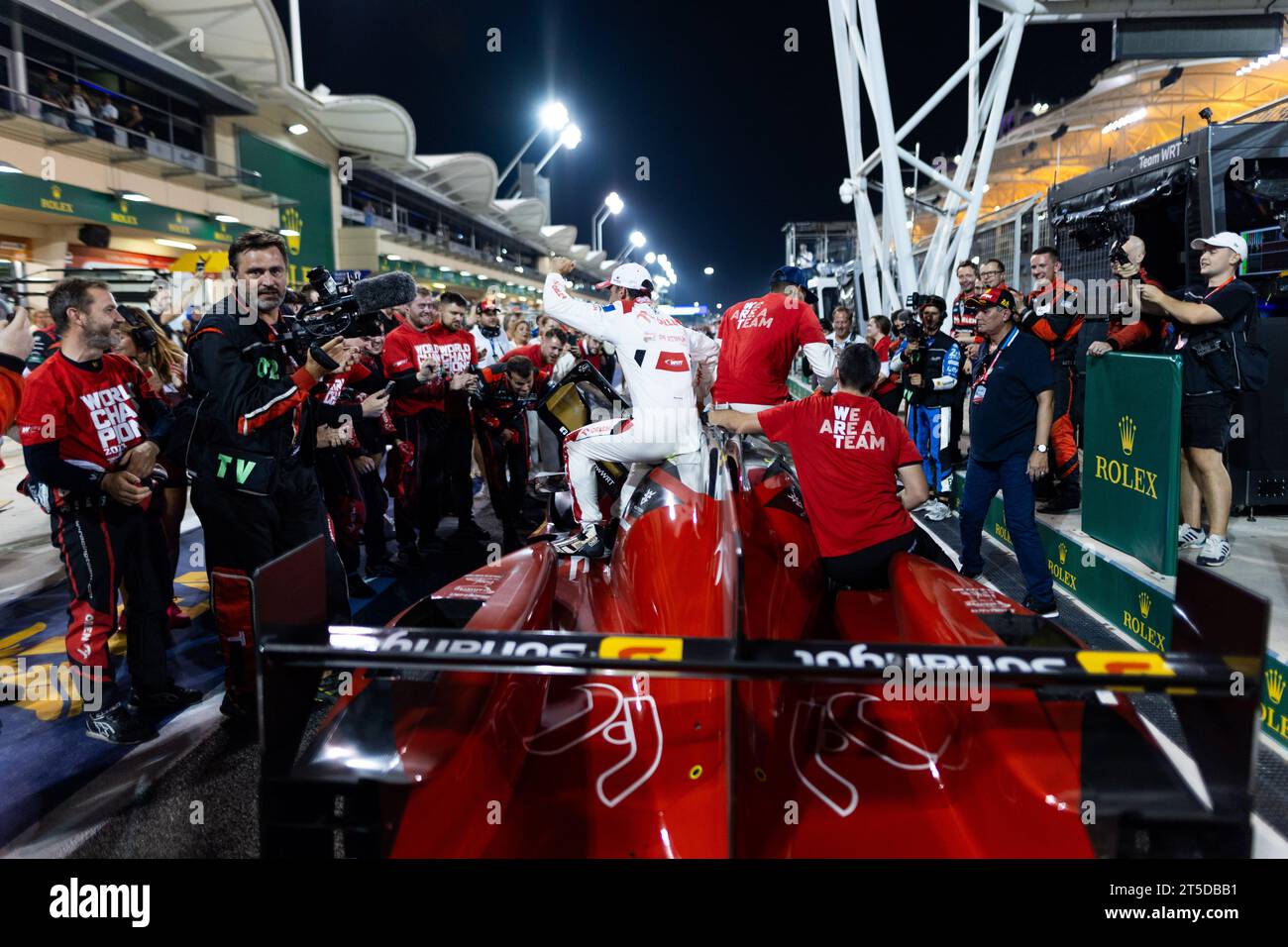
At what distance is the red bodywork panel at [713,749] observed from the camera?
72.8 inches

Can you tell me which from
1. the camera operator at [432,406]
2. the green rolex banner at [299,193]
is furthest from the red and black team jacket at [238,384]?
the green rolex banner at [299,193]

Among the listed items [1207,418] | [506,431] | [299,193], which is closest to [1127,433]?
[1207,418]

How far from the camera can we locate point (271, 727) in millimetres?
1540

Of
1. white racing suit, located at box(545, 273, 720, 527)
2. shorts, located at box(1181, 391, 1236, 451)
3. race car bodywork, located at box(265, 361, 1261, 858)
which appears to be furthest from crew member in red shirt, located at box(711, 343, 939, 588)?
shorts, located at box(1181, 391, 1236, 451)

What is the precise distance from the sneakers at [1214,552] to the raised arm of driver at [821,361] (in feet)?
7.47

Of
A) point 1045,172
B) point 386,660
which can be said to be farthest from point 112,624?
point 1045,172

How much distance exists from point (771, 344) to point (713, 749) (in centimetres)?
354

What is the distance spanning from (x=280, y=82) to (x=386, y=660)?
2339cm

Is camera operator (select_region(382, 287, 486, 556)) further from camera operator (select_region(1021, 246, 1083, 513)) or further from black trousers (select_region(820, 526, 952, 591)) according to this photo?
camera operator (select_region(1021, 246, 1083, 513))

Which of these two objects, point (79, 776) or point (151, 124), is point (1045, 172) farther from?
point (79, 776)

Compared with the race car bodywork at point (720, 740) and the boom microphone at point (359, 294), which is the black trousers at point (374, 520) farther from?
the race car bodywork at point (720, 740)

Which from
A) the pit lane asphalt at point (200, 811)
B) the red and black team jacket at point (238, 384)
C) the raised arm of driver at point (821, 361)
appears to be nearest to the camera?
the pit lane asphalt at point (200, 811)

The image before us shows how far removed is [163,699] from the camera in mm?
3273

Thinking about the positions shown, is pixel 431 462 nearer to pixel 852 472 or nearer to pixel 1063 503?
pixel 852 472
